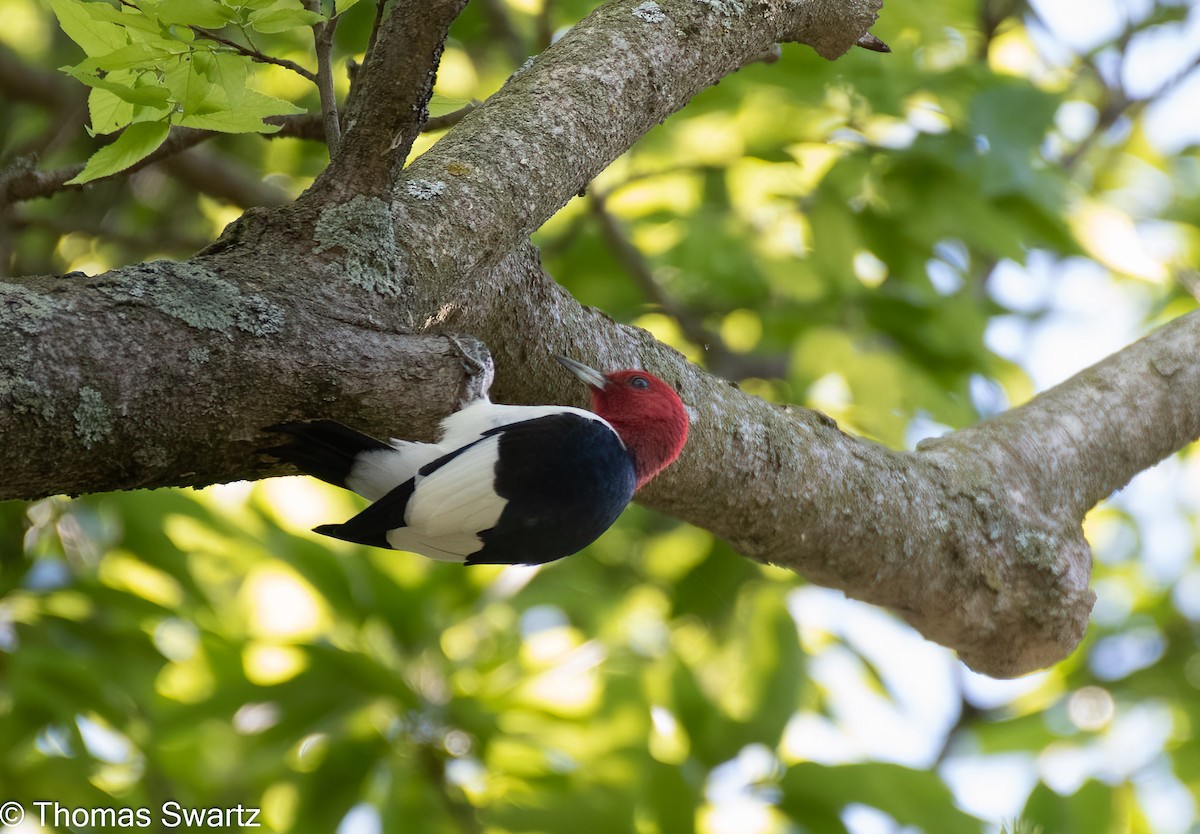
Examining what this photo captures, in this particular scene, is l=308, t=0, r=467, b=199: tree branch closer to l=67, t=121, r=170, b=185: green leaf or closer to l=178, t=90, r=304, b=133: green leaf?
l=178, t=90, r=304, b=133: green leaf

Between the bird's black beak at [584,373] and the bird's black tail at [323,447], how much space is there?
535 mm

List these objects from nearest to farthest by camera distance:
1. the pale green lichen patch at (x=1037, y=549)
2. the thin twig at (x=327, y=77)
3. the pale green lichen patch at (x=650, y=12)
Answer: the thin twig at (x=327, y=77), the pale green lichen patch at (x=650, y=12), the pale green lichen patch at (x=1037, y=549)

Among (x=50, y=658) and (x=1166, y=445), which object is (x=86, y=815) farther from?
(x=1166, y=445)

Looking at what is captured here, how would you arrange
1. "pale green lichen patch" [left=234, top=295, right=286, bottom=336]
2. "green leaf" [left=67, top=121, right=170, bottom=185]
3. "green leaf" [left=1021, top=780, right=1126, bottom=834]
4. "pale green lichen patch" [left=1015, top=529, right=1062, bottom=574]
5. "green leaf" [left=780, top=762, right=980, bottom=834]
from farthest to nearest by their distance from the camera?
"green leaf" [left=1021, top=780, right=1126, bottom=834]
"green leaf" [left=780, top=762, right=980, bottom=834]
"pale green lichen patch" [left=1015, top=529, right=1062, bottom=574]
"green leaf" [left=67, top=121, right=170, bottom=185]
"pale green lichen patch" [left=234, top=295, right=286, bottom=336]

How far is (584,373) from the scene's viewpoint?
8.85 ft

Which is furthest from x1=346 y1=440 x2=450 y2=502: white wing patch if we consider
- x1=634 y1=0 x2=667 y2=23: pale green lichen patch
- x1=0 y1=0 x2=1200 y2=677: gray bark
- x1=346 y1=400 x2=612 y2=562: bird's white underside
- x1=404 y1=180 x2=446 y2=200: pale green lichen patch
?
x1=634 y1=0 x2=667 y2=23: pale green lichen patch

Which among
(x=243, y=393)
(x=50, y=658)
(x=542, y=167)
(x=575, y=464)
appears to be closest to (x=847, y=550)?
(x=575, y=464)

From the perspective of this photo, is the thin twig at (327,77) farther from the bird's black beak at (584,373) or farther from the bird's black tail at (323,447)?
the bird's black beak at (584,373)

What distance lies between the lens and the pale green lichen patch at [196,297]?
1.67 metres

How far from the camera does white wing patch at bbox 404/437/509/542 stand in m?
2.38

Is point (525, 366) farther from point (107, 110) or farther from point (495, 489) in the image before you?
point (107, 110)

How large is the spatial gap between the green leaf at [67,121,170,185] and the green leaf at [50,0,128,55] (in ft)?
0.44

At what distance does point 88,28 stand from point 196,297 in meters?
0.55
